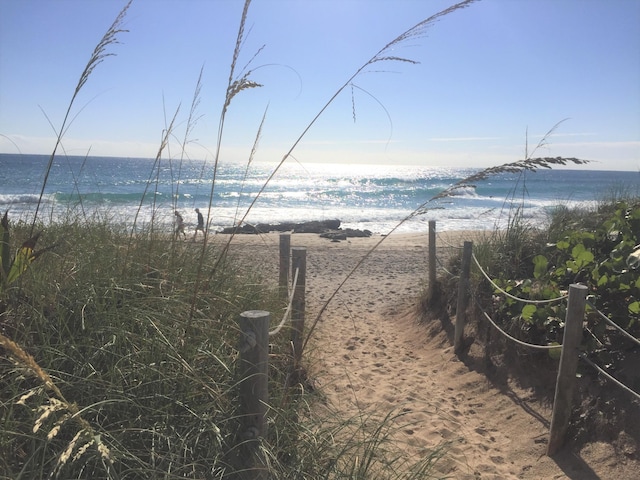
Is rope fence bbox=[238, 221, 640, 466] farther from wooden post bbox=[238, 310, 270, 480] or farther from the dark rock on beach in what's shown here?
the dark rock on beach

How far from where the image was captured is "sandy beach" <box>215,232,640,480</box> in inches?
122

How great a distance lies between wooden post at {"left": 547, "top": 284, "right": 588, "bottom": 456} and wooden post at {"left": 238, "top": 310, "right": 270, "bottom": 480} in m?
2.27

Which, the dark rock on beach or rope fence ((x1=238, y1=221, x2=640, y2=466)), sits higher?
rope fence ((x1=238, y1=221, x2=640, y2=466))

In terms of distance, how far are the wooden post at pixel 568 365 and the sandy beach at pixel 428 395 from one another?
146 mm

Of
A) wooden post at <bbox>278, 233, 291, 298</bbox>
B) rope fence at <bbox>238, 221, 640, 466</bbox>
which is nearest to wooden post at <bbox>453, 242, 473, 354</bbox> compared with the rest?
rope fence at <bbox>238, 221, 640, 466</bbox>

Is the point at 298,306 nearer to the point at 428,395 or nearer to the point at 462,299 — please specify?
the point at 428,395

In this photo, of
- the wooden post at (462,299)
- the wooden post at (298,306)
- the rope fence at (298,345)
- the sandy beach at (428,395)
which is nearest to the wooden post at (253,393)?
the rope fence at (298,345)

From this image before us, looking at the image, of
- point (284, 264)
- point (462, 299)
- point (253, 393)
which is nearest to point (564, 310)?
point (462, 299)

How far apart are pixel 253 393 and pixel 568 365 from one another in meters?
2.38

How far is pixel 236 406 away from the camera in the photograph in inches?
74.9

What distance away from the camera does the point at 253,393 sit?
1756 mm

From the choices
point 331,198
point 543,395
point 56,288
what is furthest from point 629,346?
point 331,198

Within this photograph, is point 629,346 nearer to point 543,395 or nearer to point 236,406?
point 543,395

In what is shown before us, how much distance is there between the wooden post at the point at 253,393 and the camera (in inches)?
67.3
